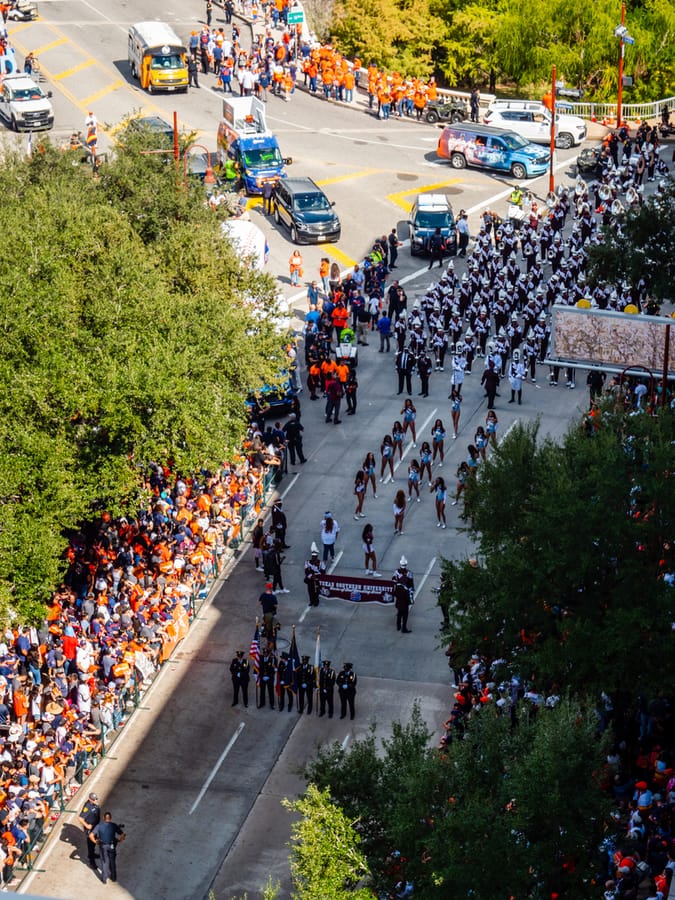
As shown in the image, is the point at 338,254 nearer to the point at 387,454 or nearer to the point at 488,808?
the point at 387,454

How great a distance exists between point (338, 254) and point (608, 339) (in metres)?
17.5

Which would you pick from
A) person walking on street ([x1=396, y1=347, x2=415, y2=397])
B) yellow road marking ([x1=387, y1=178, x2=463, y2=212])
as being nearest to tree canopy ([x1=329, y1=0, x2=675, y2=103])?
yellow road marking ([x1=387, y1=178, x2=463, y2=212])

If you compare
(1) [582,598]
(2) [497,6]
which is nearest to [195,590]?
(1) [582,598]

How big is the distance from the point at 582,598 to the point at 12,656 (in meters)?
10.6

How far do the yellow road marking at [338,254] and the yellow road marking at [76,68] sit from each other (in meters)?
20.4

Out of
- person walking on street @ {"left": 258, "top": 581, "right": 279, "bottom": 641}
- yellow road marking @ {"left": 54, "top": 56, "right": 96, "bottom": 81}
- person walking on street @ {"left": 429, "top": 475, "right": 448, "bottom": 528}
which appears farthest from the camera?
yellow road marking @ {"left": 54, "top": 56, "right": 96, "bottom": 81}

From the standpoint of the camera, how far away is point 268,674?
31.4 meters

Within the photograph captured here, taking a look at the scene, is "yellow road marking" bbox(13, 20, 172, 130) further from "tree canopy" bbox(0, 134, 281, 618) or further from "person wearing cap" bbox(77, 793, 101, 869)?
"person wearing cap" bbox(77, 793, 101, 869)

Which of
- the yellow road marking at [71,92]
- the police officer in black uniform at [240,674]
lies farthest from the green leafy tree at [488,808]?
the yellow road marking at [71,92]

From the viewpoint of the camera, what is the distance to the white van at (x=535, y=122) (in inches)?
2432

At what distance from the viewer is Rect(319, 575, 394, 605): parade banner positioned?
34250mm

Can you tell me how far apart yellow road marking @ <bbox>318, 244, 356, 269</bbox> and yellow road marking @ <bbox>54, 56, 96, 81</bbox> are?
66.8 feet

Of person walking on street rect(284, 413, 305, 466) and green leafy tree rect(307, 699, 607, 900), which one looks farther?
person walking on street rect(284, 413, 305, 466)

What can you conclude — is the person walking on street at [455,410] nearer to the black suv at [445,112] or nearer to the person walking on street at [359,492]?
the person walking on street at [359,492]
